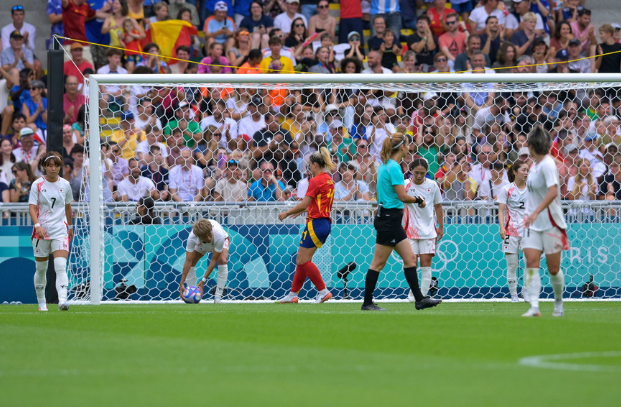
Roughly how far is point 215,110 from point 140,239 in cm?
279

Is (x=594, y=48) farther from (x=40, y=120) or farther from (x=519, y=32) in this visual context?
(x=40, y=120)

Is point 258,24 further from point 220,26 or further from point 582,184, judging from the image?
point 582,184

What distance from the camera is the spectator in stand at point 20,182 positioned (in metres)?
15.9

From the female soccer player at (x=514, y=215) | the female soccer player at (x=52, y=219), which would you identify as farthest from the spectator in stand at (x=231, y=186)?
the female soccer player at (x=514, y=215)

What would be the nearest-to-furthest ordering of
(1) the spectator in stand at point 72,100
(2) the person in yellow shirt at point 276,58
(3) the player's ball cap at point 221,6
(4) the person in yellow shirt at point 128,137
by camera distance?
(4) the person in yellow shirt at point 128,137
(1) the spectator in stand at point 72,100
(2) the person in yellow shirt at point 276,58
(3) the player's ball cap at point 221,6

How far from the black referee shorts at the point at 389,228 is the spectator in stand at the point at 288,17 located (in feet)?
36.9

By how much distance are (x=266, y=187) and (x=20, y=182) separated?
454 centimetres

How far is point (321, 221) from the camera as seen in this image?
13.0 meters

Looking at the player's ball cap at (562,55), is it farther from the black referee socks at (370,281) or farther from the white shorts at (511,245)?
the black referee socks at (370,281)

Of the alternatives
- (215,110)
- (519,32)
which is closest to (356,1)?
(519,32)

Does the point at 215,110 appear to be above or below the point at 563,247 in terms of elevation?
above

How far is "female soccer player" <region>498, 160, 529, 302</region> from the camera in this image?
13.9 meters

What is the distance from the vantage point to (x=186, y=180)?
15500 mm

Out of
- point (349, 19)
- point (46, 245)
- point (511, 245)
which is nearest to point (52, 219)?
point (46, 245)
